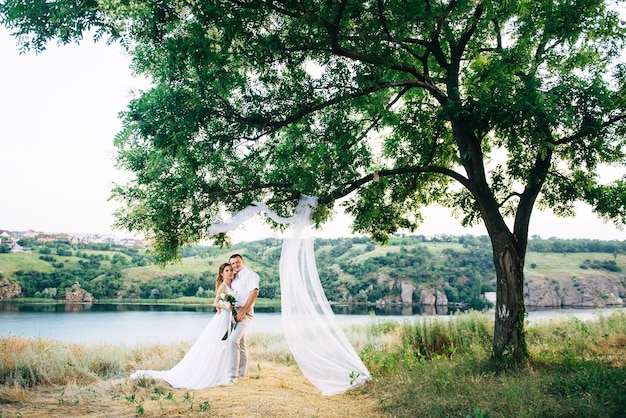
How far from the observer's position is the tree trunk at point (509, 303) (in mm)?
7438

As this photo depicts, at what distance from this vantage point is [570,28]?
7223 mm

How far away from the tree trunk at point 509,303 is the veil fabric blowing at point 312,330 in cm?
241

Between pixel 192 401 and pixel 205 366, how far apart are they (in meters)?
1.63

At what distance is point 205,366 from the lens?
7.84 metres

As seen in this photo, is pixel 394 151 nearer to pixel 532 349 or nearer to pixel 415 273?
pixel 532 349

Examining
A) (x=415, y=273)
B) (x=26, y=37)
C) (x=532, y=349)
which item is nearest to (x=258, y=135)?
(x=26, y=37)

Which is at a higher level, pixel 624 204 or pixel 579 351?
pixel 624 204

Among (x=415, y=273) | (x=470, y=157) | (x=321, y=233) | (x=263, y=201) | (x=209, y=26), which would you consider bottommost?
(x=415, y=273)

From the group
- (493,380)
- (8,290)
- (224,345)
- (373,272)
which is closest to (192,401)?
(224,345)

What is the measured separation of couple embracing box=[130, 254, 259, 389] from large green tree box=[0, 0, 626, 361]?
43.3 inches

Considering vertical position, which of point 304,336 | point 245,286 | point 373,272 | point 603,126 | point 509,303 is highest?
point 603,126

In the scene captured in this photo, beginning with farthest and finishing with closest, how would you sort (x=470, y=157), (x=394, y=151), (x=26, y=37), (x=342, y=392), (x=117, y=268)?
(x=117, y=268), (x=394, y=151), (x=470, y=157), (x=342, y=392), (x=26, y=37)

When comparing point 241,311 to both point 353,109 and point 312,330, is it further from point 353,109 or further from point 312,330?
point 353,109

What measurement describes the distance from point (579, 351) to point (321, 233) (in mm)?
5999
